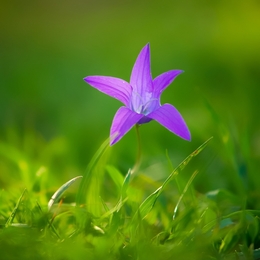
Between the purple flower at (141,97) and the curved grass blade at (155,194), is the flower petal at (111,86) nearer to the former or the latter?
the purple flower at (141,97)

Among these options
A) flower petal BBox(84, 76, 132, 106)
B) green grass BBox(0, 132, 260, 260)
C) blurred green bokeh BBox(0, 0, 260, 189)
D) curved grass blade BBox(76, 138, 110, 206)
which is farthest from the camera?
blurred green bokeh BBox(0, 0, 260, 189)

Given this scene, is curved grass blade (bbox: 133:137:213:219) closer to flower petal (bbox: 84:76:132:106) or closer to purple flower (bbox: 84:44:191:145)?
purple flower (bbox: 84:44:191:145)

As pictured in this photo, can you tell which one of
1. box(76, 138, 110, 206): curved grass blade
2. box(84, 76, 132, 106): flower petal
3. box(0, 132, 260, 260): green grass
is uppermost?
box(84, 76, 132, 106): flower petal

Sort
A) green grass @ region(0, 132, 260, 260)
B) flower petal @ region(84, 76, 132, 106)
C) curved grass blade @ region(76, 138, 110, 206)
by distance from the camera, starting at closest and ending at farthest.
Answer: green grass @ region(0, 132, 260, 260) < flower petal @ region(84, 76, 132, 106) < curved grass blade @ region(76, 138, 110, 206)

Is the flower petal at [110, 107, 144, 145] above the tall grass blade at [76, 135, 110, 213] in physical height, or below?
above

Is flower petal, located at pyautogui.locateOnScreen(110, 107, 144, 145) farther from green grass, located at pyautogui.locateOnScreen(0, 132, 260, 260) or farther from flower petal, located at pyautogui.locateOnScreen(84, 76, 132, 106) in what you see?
green grass, located at pyautogui.locateOnScreen(0, 132, 260, 260)

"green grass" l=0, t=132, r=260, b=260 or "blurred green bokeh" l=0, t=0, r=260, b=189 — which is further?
"blurred green bokeh" l=0, t=0, r=260, b=189

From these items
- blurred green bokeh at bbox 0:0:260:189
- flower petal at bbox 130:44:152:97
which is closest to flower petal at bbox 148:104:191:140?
flower petal at bbox 130:44:152:97
